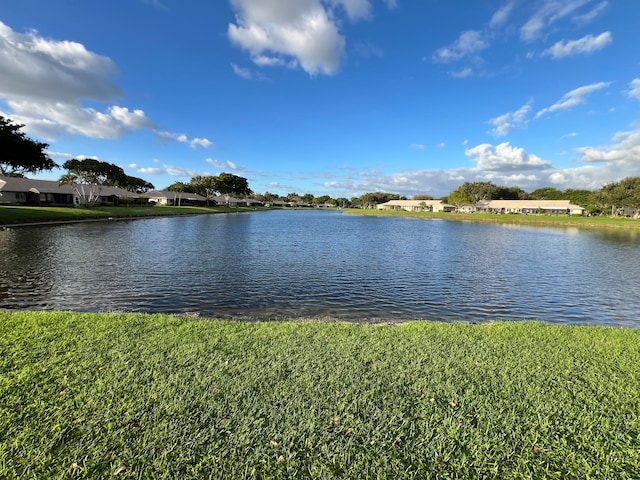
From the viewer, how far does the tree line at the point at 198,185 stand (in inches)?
1470

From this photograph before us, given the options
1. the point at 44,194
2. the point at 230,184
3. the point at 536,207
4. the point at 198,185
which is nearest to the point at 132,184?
the point at 198,185

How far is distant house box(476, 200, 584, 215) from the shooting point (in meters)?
100

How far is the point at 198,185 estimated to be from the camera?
116 meters

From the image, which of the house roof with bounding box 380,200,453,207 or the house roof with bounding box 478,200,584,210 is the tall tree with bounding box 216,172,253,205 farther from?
the house roof with bounding box 478,200,584,210

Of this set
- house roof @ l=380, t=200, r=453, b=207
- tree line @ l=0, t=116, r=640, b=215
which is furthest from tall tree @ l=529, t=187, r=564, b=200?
house roof @ l=380, t=200, r=453, b=207

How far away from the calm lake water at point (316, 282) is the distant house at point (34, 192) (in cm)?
3994

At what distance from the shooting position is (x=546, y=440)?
3590 mm

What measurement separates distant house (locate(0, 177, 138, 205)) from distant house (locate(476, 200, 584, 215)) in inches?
4765

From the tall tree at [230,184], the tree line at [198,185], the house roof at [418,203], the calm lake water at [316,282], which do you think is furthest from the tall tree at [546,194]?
the calm lake water at [316,282]

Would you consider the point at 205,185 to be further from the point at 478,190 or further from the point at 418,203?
A: the point at 478,190

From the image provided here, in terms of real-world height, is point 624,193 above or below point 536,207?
above

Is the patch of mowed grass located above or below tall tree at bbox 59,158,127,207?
below

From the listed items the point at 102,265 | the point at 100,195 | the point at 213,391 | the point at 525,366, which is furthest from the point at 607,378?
the point at 100,195

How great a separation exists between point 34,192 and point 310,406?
72568 mm
